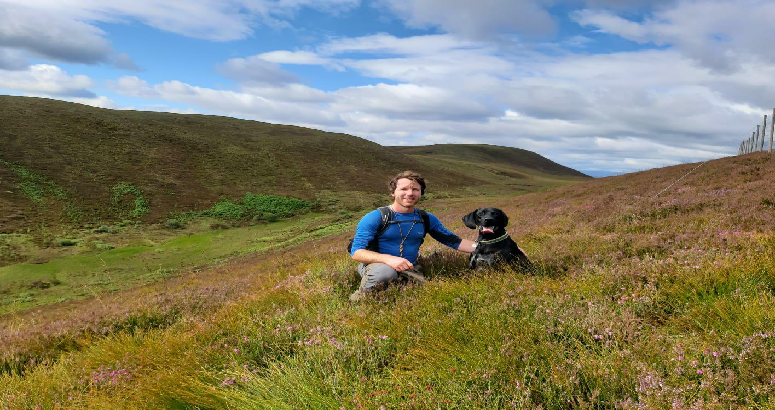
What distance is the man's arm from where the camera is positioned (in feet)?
14.3

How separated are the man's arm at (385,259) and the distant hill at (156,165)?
25067 mm

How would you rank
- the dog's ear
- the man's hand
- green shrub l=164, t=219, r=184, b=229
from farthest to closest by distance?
green shrub l=164, t=219, r=184, b=229
the dog's ear
the man's hand

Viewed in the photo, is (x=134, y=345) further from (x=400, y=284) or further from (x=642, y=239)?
(x=642, y=239)

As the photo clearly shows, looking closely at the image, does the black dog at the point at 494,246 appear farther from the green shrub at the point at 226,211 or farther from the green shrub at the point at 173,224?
the green shrub at the point at 226,211

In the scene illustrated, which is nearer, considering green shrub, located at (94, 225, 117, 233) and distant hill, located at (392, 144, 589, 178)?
green shrub, located at (94, 225, 117, 233)

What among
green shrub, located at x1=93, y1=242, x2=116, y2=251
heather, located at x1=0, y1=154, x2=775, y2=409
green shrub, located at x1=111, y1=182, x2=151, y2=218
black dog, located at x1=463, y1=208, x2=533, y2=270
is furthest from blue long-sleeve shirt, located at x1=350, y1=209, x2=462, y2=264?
green shrub, located at x1=111, y1=182, x2=151, y2=218

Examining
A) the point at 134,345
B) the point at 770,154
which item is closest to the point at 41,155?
the point at 134,345

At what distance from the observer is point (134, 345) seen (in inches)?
165

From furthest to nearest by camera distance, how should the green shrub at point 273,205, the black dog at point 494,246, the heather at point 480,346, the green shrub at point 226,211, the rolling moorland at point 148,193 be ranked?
the green shrub at point 273,205 < the green shrub at point 226,211 < the rolling moorland at point 148,193 < the black dog at point 494,246 < the heather at point 480,346

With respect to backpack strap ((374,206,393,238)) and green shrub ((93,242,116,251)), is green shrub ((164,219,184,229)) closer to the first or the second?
green shrub ((93,242,116,251))

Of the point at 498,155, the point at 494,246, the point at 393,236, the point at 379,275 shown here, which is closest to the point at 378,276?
the point at 379,275

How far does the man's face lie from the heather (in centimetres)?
104

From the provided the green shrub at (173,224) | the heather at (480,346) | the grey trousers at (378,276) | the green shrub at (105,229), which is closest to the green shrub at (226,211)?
the green shrub at (173,224)

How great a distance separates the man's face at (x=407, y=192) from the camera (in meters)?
4.87
